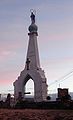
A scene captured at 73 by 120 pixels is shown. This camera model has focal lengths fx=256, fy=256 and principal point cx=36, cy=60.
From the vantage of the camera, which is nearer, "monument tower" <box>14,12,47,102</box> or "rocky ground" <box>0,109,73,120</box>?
"rocky ground" <box>0,109,73,120</box>

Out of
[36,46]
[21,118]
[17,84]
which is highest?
[36,46]

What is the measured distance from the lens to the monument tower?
162 ft

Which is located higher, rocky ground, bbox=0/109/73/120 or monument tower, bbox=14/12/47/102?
monument tower, bbox=14/12/47/102

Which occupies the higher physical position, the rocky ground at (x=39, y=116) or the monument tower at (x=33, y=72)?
the monument tower at (x=33, y=72)

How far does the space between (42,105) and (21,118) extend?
12.6 metres

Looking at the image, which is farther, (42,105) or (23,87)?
(23,87)

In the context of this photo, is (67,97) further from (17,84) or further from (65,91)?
(17,84)

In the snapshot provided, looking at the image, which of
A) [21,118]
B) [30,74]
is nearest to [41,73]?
[30,74]

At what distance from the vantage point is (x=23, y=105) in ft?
107

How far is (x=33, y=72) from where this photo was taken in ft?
167

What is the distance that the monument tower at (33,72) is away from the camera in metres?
49.4

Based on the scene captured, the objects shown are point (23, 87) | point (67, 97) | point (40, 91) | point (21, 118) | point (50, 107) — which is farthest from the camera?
point (23, 87)

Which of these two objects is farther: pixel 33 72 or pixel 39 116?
pixel 33 72

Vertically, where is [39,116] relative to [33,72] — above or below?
below
